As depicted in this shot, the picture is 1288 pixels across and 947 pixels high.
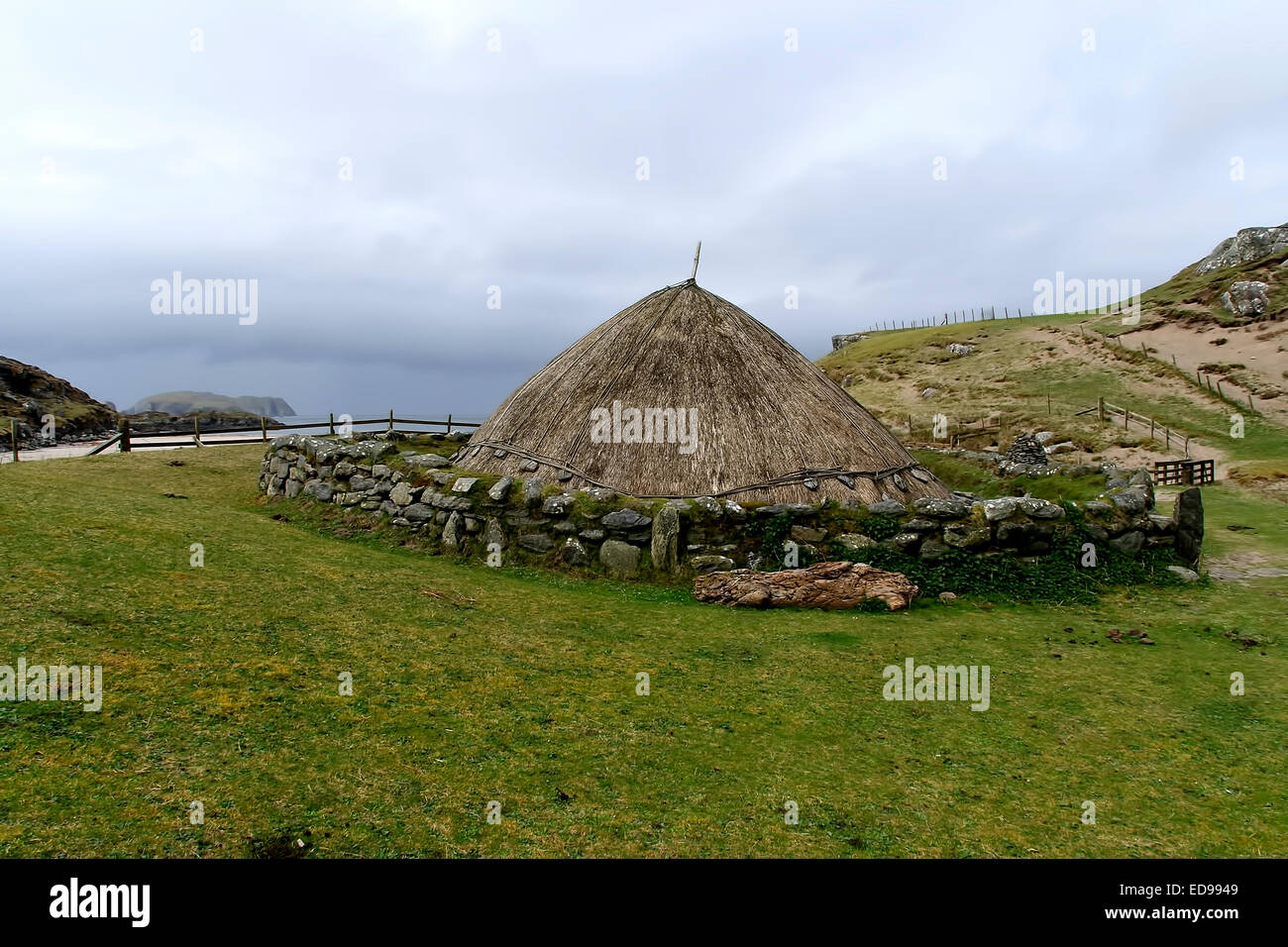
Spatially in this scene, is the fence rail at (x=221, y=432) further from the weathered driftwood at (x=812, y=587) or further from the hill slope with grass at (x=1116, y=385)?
the hill slope with grass at (x=1116, y=385)

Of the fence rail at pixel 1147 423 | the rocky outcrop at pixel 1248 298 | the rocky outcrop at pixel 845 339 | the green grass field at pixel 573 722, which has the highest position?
the rocky outcrop at pixel 845 339

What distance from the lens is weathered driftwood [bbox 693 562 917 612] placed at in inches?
390

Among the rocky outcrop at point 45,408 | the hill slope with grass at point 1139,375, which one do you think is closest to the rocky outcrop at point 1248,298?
the hill slope with grass at point 1139,375

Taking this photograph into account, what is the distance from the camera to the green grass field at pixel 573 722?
383 cm

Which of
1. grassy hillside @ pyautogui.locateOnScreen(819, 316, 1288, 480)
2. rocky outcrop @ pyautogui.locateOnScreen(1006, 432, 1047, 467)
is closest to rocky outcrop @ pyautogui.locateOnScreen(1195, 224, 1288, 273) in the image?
grassy hillside @ pyautogui.locateOnScreen(819, 316, 1288, 480)

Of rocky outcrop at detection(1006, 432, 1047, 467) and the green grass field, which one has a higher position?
rocky outcrop at detection(1006, 432, 1047, 467)

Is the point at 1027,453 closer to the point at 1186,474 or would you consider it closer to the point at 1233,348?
the point at 1186,474

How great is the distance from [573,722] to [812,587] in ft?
18.3

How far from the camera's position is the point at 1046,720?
6137mm

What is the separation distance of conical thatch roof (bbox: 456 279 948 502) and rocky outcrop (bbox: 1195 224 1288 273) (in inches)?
2990

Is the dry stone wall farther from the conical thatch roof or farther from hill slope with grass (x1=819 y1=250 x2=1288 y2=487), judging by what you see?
hill slope with grass (x1=819 y1=250 x2=1288 y2=487)

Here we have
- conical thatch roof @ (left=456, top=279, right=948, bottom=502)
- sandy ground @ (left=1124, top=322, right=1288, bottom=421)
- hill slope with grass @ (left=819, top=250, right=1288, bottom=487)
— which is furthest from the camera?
sandy ground @ (left=1124, top=322, right=1288, bottom=421)

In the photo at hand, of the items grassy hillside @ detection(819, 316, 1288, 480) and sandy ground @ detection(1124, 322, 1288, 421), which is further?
sandy ground @ detection(1124, 322, 1288, 421)

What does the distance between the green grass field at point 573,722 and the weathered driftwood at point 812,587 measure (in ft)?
1.37
